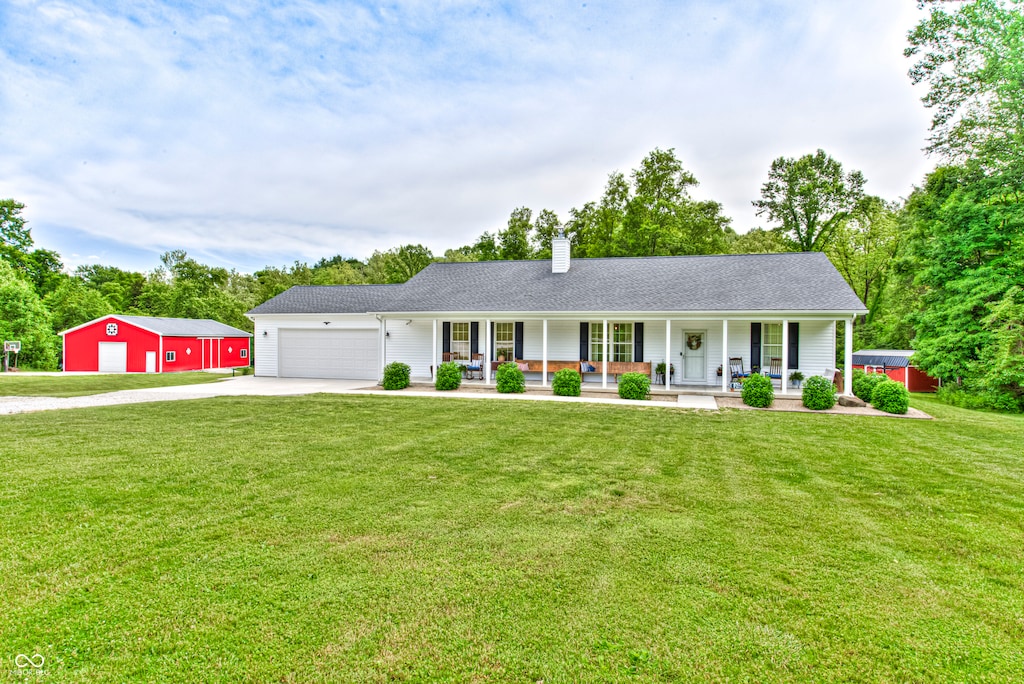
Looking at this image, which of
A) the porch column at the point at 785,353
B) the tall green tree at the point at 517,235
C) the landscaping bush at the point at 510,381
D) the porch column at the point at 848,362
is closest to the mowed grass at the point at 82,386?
the landscaping bush at the point at 510,381

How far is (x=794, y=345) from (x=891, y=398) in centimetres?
345

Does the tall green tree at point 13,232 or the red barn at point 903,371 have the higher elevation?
the tall green tree at point 13,232

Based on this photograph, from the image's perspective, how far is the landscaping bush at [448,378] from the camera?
14.3 metres

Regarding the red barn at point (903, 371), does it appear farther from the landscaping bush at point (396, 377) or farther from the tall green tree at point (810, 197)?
the landscaping bush at point (396, 377)

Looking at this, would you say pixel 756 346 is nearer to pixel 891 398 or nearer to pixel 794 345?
pixel 794 345

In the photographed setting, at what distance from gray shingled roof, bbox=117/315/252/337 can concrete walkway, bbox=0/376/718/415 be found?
10827 millimetres

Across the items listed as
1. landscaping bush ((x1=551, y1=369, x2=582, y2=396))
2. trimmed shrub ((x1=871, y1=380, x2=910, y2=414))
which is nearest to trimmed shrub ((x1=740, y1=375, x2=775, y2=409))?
trimmed shrub ((x1=871, y1=380, x2=910, y2=414))

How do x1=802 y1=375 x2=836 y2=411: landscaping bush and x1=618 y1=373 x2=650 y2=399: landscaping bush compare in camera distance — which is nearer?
x1=802 y1=375 x2=836 y2=411: landscaping bush

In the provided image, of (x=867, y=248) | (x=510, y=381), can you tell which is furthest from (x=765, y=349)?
(x=867, y=248)

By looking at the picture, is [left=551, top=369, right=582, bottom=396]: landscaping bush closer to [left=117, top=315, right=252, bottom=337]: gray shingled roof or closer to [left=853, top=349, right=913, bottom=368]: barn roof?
[left=853, top=349, right=913, bottom=368]: barn roof

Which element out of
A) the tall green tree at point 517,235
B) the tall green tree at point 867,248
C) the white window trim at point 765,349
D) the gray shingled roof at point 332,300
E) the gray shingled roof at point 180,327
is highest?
the tall green tree at point 517,235

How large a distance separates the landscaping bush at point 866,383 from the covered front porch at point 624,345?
0.32 meters

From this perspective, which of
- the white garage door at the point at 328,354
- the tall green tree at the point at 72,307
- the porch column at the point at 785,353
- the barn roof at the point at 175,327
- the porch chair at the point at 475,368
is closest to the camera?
the porch column at the point at 785,353

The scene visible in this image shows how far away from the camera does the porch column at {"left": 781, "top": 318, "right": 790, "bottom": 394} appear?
12938mm
